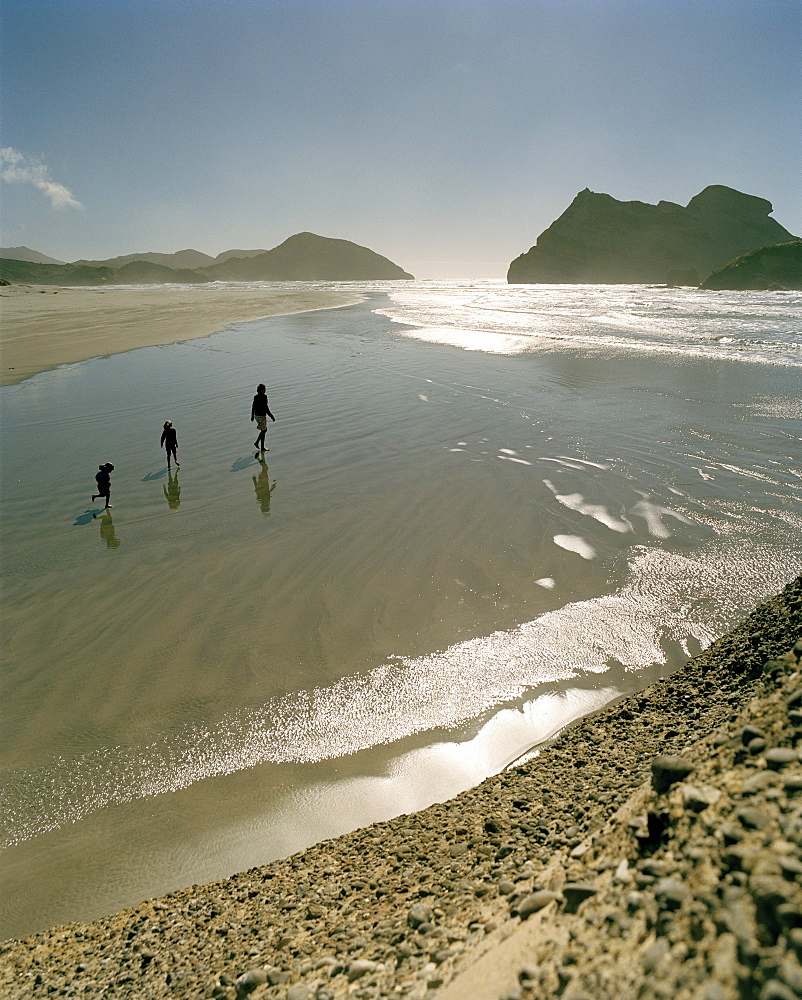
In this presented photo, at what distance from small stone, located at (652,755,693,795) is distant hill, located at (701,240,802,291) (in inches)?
3296

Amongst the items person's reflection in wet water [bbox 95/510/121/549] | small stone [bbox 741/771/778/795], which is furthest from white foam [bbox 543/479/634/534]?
person's reflection in wet water [bbox 95/510/121/549]

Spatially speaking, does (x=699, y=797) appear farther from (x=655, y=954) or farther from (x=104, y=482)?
→ (x=104, y=482)

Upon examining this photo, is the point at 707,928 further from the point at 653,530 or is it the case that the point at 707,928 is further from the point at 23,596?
the point at 23,596

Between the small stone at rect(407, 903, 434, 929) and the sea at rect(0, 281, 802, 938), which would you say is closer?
the small stone at rect(407, 903, 434, 929)

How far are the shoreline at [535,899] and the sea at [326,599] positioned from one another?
54 centimetres

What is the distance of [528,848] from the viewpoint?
2.94 meters

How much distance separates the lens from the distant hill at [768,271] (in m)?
69.2

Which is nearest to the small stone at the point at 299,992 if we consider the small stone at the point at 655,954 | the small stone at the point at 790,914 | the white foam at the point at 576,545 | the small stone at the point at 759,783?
the small stone at the point at 655,954

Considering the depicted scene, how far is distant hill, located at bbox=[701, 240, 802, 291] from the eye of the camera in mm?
69188

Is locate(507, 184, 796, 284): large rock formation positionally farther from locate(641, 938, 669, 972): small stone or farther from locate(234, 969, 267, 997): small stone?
locate(234, 969, 267, 997): small stone

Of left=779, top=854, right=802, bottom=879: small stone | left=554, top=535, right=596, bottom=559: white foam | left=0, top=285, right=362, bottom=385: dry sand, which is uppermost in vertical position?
left=0, top=285, right=362, bottom=385: dry sand

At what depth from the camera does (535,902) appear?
227 centimetres

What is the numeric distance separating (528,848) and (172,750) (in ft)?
11.0

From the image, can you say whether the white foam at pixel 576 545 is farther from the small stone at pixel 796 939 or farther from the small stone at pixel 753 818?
the small stone at pixel 796 939
